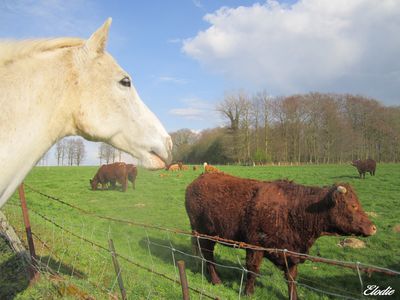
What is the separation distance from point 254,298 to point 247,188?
204 cm

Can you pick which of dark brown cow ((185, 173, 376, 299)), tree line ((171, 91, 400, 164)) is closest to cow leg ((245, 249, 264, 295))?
dark brown cow ((185, 173, 376, 299))

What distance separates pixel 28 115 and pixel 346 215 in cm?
518

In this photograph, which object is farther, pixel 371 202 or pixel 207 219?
pixel 371 202

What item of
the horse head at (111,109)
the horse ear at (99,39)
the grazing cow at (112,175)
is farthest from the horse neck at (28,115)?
the grazing cow at (112,175)

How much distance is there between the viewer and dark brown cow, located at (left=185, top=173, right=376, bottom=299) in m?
5.49

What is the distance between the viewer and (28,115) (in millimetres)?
1952

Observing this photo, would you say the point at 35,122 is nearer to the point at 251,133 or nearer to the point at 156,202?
the point at 156,202

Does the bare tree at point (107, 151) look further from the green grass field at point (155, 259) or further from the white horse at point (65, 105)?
the green grass field at point (155, 259)

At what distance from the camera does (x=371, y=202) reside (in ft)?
42.3

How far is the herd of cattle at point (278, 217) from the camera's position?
550 cm

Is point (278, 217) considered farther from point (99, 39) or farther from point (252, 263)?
point (99, 39)

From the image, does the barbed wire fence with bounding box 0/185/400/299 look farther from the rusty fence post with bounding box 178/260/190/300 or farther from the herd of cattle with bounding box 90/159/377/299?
the rusty fence post with bounding box 178/260/190/300

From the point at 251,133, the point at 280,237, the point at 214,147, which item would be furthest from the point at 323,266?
the point at 214,147

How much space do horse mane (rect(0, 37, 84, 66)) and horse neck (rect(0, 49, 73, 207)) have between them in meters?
0.06
